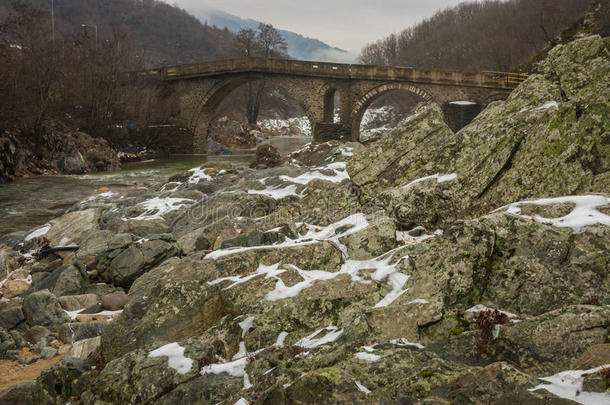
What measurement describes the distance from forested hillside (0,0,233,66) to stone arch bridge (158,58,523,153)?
245ft

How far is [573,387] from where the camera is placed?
257cm

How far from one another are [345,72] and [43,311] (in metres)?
32.1

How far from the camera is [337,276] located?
5047 millimetres

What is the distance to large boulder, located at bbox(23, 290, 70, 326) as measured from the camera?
7312mm

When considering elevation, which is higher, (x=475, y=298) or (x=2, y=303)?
(x=475, y=298)

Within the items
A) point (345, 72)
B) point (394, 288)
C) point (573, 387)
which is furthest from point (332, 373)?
point (345, 72)

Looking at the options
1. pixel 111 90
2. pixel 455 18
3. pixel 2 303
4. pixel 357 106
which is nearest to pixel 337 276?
pixel 2 303

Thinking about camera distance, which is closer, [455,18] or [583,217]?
[583,217]

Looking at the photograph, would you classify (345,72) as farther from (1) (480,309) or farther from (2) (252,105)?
(1) (480,309)

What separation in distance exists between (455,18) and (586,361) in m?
105

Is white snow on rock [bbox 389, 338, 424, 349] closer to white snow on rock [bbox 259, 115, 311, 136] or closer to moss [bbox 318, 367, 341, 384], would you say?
moss [bbox 318, 367, 341, 384]

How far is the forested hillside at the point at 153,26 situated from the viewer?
11644 cm

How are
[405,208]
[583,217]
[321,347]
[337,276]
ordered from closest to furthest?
[321,347] < [583,217] < [337,276] < [405,208]

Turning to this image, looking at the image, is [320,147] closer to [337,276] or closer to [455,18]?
[337,276]
